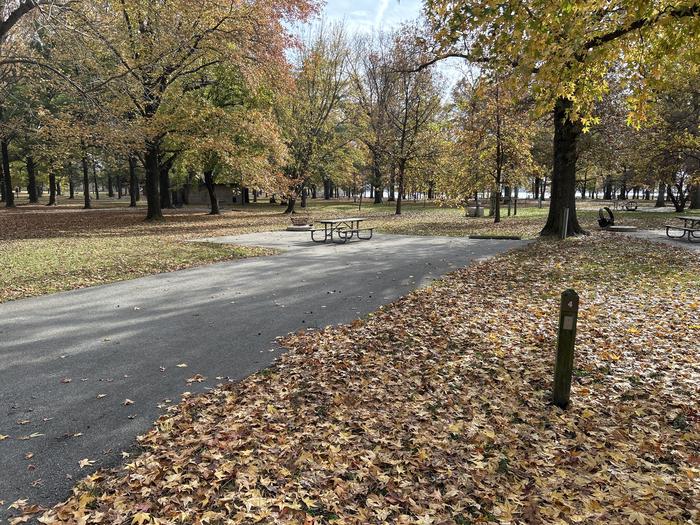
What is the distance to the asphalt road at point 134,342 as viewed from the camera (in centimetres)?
345

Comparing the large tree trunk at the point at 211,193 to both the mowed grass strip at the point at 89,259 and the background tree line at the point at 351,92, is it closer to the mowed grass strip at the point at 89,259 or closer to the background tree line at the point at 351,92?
the background tree line at the point at 351,92

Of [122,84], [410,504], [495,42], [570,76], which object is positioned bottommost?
[410,504]

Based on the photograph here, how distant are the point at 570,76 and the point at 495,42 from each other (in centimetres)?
137

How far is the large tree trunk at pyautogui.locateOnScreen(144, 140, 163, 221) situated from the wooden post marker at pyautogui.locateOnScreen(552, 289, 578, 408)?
21.5 metres

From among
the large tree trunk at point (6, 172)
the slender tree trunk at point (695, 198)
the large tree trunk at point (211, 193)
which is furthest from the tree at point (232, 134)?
the slender tree trunk at point (695, 198)

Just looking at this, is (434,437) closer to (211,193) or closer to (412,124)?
(211,193)

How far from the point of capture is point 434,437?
3660 millimetres

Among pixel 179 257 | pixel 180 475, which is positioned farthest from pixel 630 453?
pixel 179 257

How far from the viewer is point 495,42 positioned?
722 cm

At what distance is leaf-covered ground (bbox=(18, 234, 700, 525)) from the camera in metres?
2.80

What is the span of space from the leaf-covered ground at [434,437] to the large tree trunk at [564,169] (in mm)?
9596

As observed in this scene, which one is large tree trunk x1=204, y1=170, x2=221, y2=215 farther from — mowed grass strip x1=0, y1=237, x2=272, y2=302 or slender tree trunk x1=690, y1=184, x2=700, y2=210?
slender tree trunk x1=690, y1=184, x2=700, y2=210

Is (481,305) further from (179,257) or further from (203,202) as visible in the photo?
(203,202)

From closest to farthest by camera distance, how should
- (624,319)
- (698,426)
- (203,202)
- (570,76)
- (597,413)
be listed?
(698,426), (597,413), (624,319), (570,76), (203,202)
